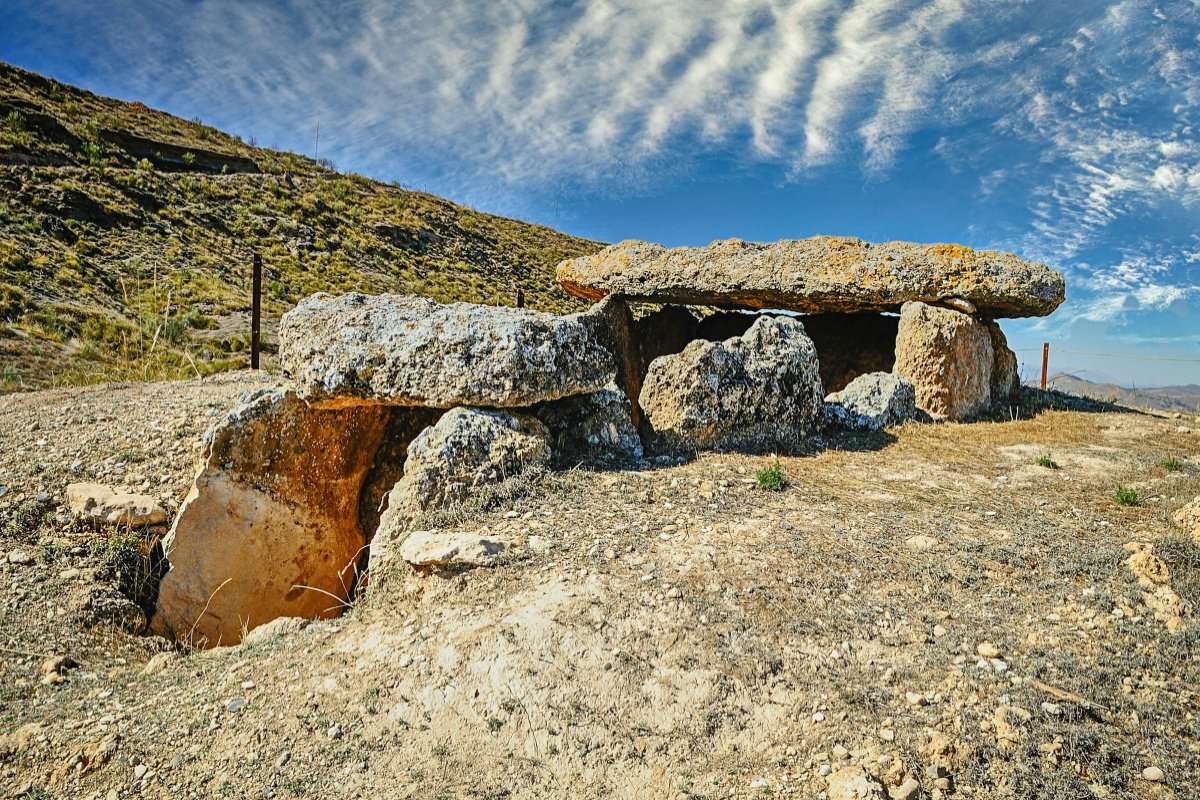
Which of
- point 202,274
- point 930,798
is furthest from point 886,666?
point 202,274

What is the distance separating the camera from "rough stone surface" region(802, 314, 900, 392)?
10.9 metres

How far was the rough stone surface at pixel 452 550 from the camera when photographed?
4.12 m

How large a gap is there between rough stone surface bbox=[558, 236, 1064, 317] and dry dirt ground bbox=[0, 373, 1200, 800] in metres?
4.10

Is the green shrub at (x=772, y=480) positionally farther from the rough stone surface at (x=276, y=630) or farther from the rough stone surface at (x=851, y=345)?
the rough stone surface at (x=851, y=345)

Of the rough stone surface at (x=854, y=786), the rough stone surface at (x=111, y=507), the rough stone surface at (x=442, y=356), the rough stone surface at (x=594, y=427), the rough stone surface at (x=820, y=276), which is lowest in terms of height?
the rough stone surface at (x=854, y=786)

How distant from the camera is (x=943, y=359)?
8.39 meters

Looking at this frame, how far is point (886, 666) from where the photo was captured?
3.16 meters

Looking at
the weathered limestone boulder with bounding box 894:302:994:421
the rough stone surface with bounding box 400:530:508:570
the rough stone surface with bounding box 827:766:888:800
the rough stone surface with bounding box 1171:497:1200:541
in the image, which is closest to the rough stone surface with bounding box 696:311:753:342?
the weathered limestone boulder with bounding box 894:302:994:421

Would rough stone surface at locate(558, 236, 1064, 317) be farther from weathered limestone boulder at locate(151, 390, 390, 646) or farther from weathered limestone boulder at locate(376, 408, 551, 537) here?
weathered limestone boulder at locate(376, 408, 551, 537)

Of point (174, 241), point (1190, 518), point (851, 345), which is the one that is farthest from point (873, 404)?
point (174, 241)

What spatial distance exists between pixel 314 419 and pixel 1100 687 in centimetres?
583

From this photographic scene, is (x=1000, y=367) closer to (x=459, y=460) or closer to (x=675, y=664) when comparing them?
(x=459, y=460)

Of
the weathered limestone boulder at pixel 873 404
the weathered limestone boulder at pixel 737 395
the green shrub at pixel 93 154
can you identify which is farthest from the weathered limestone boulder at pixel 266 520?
the green shrub at pixel 93 154

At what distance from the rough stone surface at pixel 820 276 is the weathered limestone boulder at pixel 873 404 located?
1395 mm
